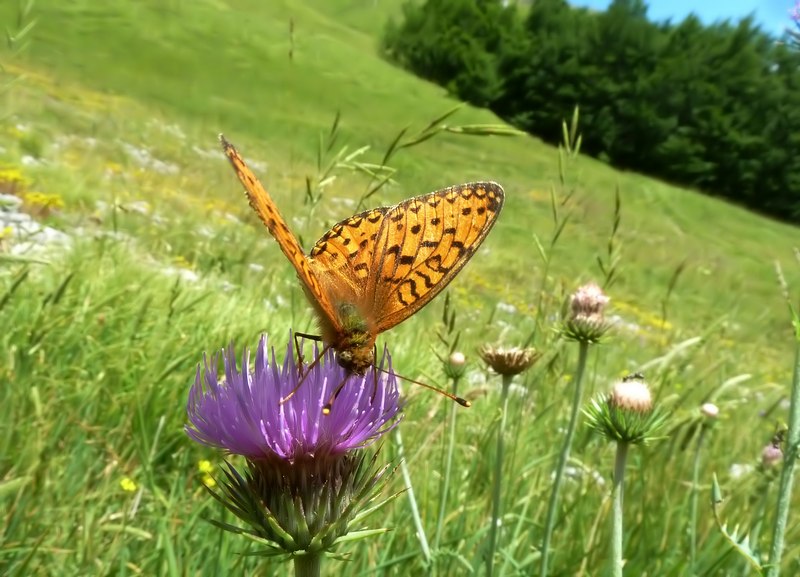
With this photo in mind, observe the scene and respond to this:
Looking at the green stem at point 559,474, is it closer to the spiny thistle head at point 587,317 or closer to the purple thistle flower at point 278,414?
the spiny thistle head at point 587,317

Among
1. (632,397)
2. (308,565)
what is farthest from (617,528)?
(308,565)

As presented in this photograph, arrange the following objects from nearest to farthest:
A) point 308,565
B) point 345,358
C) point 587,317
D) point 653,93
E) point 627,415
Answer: point 308,565 → point 345,358 → point 627,415 → point 587,317 → point 653,93

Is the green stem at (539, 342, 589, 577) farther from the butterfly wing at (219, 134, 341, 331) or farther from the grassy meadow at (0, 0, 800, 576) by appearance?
the butterfly wing at (219, 134, 341, 331)

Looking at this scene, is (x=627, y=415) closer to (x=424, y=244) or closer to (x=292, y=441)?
(x=424, y=244)

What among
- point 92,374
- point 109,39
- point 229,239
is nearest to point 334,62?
point 109,39

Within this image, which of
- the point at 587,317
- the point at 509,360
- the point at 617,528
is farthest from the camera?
the point at 587,317

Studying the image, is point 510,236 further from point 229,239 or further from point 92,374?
point 92,374

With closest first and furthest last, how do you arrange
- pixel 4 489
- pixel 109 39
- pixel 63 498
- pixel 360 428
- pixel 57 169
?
pixel 4 489 < pixel 360 428 < pixel 63 498 < pixel 57 169 < pixel 109 39
